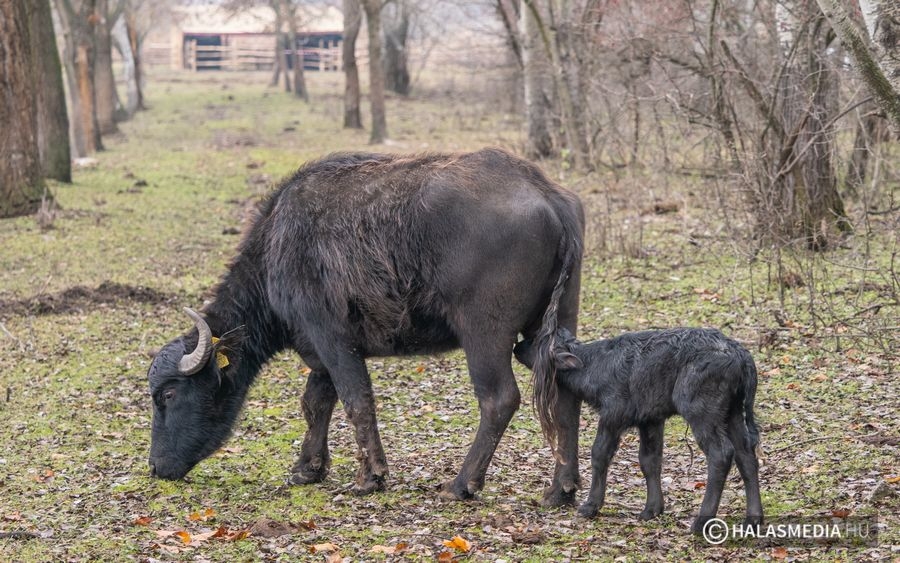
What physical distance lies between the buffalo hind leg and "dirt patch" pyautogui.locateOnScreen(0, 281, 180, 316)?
6.76 meters

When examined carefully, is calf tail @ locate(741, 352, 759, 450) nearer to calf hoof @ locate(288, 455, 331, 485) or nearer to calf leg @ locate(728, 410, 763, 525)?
calf leg @ locate(728, 410, 763, 525)

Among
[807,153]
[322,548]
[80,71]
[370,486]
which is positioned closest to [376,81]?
[80,71]

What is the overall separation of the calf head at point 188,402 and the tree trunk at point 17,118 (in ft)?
35.8

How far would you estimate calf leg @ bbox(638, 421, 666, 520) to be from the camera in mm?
6176

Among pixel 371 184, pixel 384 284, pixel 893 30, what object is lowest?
pixel 384 284

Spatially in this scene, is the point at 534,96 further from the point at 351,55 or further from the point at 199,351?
the point at 199,351

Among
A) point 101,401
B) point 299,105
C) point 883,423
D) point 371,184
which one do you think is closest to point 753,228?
point 883,423

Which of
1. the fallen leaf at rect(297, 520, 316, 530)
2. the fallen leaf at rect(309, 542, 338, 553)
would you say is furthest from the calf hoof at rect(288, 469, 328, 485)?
the fallen leaf at rect(309, 542, 338, 553)

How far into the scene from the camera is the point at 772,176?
11883 mm

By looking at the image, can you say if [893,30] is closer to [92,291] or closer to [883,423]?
[883,423]

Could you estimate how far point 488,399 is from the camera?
22.0ft

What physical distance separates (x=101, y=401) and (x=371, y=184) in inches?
137

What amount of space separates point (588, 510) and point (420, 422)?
8.47 ft

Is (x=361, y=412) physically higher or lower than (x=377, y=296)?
lower
